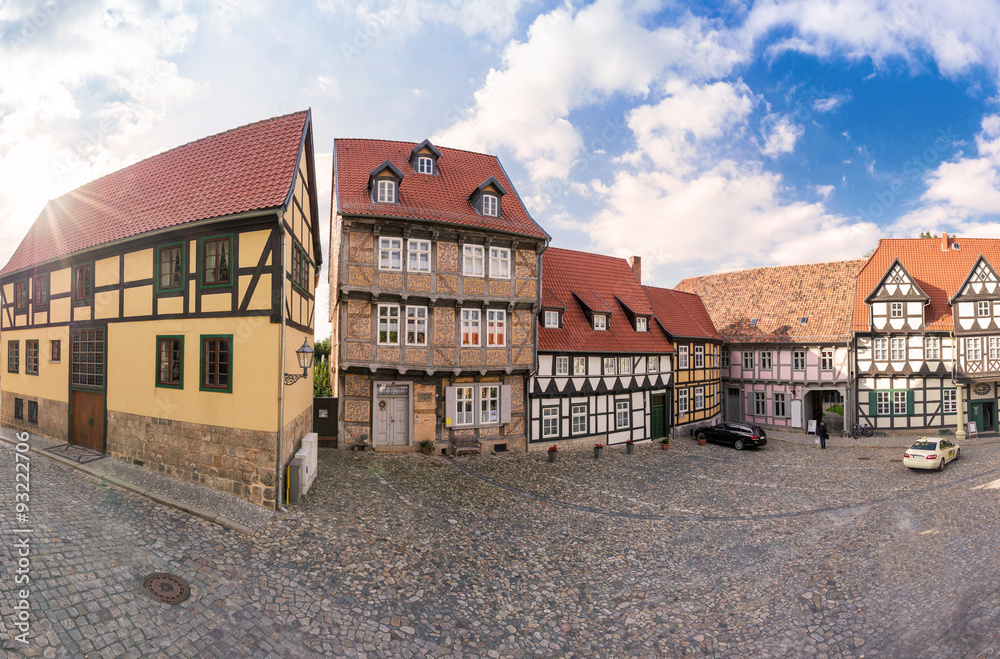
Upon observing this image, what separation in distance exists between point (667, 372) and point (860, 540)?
14328 mm

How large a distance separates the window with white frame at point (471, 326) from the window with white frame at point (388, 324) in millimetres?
2472

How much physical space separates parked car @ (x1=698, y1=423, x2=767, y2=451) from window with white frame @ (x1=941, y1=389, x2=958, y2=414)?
1231cm

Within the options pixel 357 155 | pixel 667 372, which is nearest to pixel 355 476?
pixel 357 155

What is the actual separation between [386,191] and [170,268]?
24.3ft

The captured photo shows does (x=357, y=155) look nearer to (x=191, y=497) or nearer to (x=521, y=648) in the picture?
(x=191, y=497)

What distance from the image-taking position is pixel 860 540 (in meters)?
11.4

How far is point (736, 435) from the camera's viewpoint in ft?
77.2

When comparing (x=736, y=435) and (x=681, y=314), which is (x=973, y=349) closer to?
(x=736, y=435)

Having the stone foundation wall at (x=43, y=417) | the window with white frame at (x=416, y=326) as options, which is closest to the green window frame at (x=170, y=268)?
the stone foundation wall at (x=43, y=417)

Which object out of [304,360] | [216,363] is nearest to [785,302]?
[304,360]

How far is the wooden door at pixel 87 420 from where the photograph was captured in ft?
44.5

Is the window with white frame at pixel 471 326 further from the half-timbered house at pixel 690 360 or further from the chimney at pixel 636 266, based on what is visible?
the chimney at pixel 636 266

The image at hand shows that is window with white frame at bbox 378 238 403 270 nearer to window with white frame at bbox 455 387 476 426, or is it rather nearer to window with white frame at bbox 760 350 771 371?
window with white frame at bbox 455 387 476 426

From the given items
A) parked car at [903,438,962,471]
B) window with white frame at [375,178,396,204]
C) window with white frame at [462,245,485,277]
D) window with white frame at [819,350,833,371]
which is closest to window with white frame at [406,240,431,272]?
window with white frame at [462,245,485,277]
